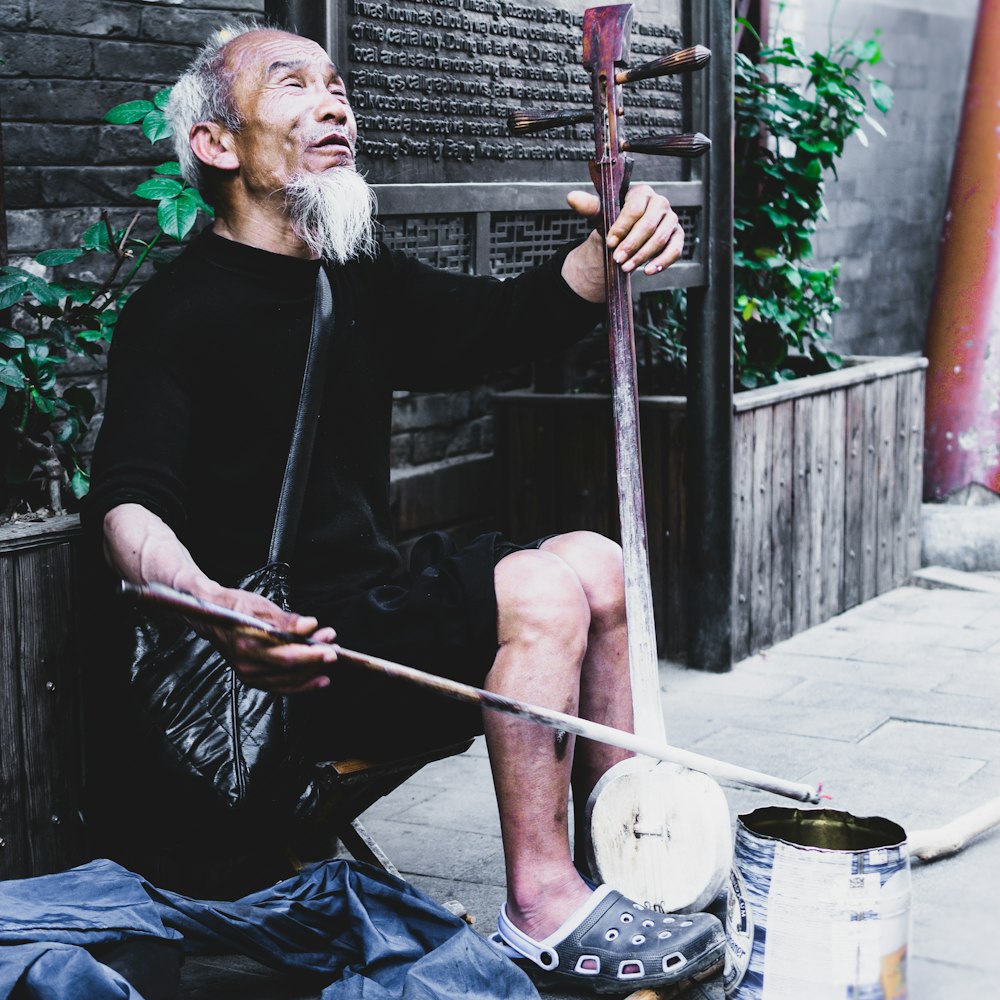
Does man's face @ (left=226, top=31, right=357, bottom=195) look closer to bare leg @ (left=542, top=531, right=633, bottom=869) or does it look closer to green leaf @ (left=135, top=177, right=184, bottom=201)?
green leaf @ (left=135, top=177, right=184, bottom=201)

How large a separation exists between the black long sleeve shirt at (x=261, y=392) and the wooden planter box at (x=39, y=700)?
10.6 inches

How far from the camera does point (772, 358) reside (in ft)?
18.3

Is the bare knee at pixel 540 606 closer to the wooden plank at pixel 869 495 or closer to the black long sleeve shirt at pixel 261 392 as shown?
the black long sleeve shirt at pixel 261 392

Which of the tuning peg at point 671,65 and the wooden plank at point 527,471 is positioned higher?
the tuning peg at point 671,65

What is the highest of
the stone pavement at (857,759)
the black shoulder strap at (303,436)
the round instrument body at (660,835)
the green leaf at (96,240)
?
the green leaf at (96,240)

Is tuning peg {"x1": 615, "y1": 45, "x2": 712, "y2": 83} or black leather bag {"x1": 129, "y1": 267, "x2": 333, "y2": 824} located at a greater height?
tuning peg {"x1": 615, "y1": 45, "x2": 712, "y2": 83}

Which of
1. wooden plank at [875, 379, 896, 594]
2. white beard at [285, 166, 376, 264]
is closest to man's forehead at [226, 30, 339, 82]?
white beard at [285, 166, 376, 264]

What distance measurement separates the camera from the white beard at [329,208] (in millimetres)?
2787

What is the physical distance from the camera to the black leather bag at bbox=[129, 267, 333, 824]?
250cm

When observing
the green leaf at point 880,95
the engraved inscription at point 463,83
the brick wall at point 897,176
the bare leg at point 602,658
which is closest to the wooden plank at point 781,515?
the engraved inscription at point 463,83

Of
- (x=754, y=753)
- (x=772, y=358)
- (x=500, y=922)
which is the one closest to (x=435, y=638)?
(x=500, y=922)

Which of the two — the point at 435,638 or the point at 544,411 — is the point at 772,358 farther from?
the point at 435,638

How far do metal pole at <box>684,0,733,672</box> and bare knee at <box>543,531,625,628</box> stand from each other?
196cm

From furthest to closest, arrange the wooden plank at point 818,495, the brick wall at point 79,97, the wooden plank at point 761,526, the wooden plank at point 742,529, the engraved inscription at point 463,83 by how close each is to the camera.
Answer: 1. the wooden plank at point 818,495
2. the wooden plank at point 761,526
3. the wooden plank at point 742,529
4. the brick wall at point 79,97
5. the engraved inscription at point 463,83
